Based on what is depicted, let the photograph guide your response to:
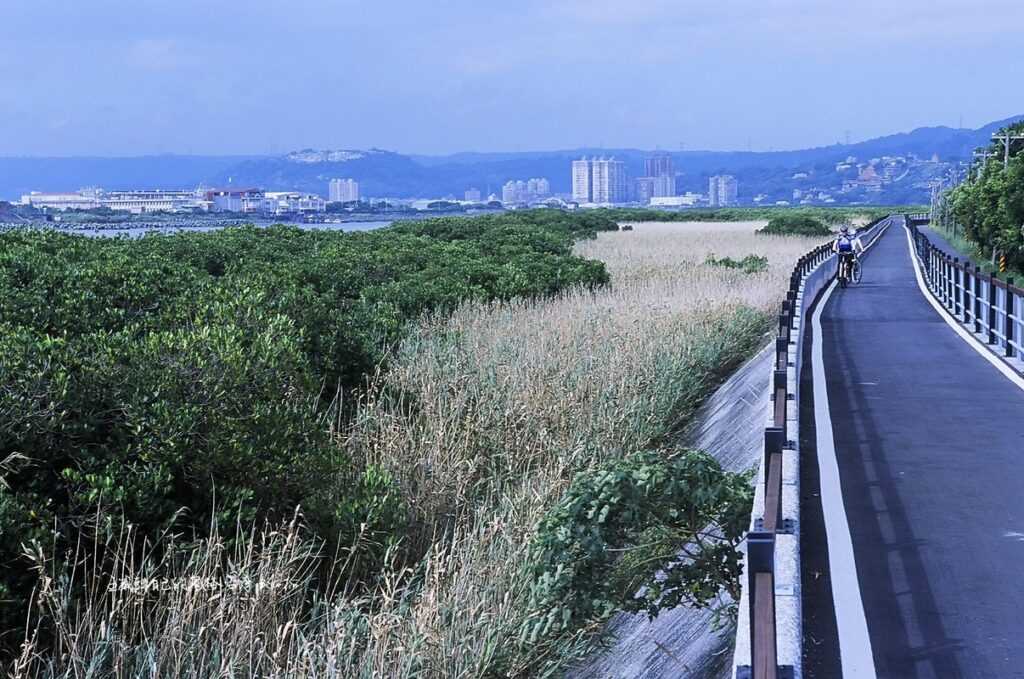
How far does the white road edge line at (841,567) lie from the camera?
6379mm

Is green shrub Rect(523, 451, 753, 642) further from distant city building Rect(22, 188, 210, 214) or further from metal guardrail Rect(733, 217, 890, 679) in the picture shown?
distant city building Rect(22, 188, 210, 214)

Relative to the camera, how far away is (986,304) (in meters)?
21.8

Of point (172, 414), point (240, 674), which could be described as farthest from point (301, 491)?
point (240, 674)

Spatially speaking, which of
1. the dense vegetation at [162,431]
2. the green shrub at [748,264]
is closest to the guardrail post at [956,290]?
the green shrub at [748,264]

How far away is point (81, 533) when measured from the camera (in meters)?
7.61

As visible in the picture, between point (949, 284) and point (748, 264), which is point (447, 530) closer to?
point (949, 284)

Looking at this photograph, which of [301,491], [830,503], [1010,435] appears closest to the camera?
[301,491]

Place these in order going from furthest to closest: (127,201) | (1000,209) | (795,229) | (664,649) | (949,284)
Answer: (127,201)
(795,229)
(1000,209)
(949,284)
(664,649)

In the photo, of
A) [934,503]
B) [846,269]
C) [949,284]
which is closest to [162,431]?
[934,503]

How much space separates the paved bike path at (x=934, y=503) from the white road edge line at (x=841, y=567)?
0.20ft

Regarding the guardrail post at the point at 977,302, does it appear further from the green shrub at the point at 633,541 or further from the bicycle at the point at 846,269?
the green shrub at the point at 633,541

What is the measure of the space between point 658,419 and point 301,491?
5.13 m

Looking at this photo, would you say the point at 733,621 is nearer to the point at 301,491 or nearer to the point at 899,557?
the point at 899,557

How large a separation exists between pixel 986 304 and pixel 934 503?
42.8 ft
